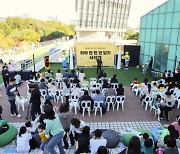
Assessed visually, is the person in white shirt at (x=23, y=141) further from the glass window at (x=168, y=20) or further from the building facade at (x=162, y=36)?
the glass window at (x=168, y=20)

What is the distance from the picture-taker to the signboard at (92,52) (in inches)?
733

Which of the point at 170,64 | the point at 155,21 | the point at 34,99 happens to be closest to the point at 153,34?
the point at 155,21

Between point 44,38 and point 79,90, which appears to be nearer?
point 79,90

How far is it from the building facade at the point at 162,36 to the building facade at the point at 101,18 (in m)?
46.4

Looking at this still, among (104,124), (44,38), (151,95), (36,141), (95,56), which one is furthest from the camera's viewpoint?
(44,38)

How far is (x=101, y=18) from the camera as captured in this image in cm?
7462

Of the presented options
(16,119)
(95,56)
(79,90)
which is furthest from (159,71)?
(16,119)

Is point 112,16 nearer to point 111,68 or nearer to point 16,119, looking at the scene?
point 111,68

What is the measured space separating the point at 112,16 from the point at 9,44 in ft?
141

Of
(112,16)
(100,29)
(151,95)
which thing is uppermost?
(112,16)

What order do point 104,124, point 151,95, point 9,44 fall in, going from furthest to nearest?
point 9,44 → point 151,95 → point 104,124

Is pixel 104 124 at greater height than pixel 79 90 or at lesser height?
lesser

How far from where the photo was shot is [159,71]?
17.2 meters

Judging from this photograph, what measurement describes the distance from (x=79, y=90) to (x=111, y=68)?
999cm
